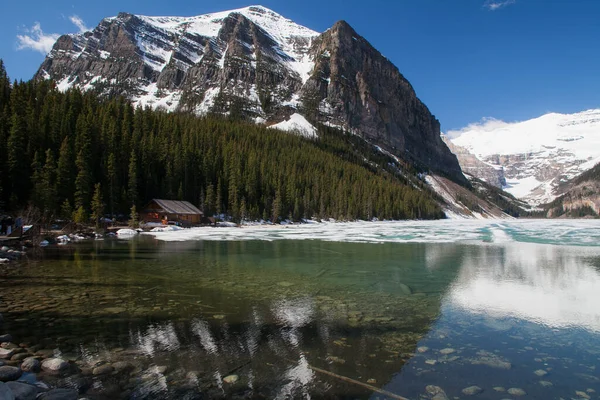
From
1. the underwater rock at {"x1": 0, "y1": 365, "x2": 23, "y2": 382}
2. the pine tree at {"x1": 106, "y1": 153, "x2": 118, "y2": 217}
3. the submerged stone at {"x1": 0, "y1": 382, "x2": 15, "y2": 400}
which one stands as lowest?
the underwater rock at {"x1": 0, "y1": 365, "x2": 23, "y2": 382}

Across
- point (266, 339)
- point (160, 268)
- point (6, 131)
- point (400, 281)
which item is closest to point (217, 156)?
point (6, 131)

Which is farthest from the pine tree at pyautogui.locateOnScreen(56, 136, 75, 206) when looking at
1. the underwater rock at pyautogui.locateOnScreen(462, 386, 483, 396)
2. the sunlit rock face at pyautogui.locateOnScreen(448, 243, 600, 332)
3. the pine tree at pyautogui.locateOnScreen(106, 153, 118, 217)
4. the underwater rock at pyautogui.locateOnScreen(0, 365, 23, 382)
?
the underwater rock at pyautogui.locateOnScreen(462, 386, 483, 396)

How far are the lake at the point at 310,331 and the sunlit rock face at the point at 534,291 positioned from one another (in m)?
0.08

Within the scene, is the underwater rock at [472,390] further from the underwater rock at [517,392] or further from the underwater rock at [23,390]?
the underwater rock at [23,390]

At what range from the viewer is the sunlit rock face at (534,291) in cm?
1132

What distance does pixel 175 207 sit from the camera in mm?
63812

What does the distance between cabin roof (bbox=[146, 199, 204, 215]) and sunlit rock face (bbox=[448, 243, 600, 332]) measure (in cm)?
5108

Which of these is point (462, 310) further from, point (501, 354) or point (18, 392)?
point (18, 392)

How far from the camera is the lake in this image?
6570 millimetres

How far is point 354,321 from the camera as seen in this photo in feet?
34.3

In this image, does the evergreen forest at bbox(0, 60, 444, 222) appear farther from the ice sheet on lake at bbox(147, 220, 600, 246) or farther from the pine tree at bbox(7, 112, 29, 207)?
the ice sheet on lake at bbox(147, 220, 600, 246)

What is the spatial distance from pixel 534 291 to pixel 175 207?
58.8 m

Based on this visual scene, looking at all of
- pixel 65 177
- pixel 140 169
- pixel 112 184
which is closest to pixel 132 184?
pixel 112 184

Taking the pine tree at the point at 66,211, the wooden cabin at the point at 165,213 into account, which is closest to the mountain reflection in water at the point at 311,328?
the pine tree at the point at 66,211
